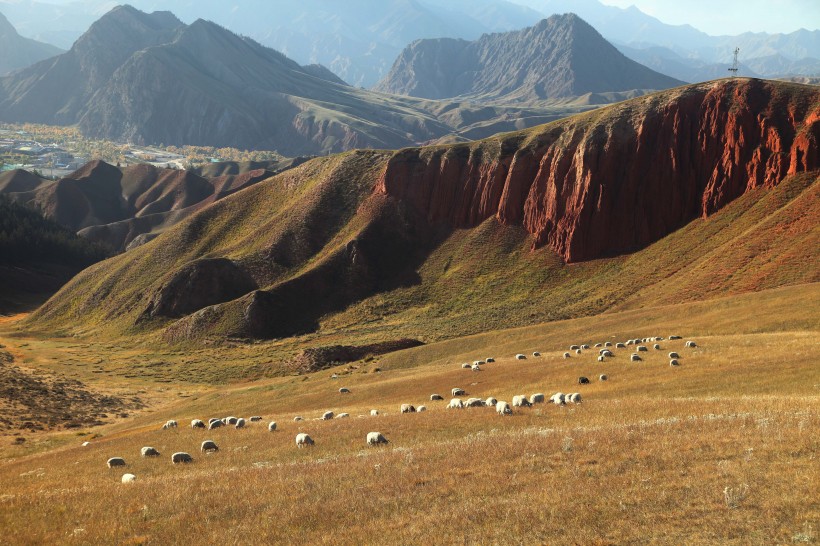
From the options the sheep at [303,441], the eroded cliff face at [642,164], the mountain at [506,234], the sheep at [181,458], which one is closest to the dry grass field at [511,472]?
the sheep at [181,458]

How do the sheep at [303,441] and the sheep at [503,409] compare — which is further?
the sheep at [503,409]

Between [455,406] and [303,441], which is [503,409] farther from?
[303,441]

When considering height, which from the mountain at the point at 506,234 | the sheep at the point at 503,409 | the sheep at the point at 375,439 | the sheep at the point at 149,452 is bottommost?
the sheep at the point at 149,452

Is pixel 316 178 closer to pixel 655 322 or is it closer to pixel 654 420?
pixel 655 322

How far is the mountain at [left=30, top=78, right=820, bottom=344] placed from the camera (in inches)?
3113

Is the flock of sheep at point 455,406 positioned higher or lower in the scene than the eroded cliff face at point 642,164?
lower

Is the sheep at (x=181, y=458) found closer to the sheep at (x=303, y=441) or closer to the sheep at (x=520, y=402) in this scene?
the sheep at (x=303, y=441)

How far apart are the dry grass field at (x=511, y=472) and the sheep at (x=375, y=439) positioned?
2.41 ft

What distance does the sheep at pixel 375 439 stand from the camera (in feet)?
77.7

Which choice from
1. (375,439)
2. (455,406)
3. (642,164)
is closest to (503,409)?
(455,406)

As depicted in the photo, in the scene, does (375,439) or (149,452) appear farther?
(149,452)

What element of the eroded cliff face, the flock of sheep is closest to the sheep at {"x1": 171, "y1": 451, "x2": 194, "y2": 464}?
the flock of sheep

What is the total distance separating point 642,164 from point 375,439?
84658 millimetres

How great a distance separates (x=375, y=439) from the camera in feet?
78.0
